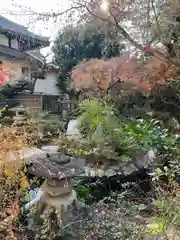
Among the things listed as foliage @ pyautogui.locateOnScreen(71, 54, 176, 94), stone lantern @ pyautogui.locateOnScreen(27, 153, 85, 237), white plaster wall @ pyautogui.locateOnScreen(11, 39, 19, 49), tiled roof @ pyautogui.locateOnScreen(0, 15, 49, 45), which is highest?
tiled roof @ pyautogui.locateOnScreen(0, 15, 49, 45)

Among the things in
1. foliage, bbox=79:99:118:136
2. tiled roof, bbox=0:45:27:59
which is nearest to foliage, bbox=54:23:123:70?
tiled roof, bbox=0:45:27:59

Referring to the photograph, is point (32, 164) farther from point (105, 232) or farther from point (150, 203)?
point (150, 203)

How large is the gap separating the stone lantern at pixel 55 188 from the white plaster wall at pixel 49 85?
1421 centimetres

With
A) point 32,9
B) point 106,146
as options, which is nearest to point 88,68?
point 106,146

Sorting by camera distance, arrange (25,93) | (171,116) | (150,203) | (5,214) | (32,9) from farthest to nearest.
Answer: (25,93) → (171,116) → (32,9) → (150,203) → (5,214)

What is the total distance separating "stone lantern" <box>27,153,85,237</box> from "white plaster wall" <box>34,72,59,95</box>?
14.2m

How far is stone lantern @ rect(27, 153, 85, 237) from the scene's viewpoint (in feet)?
8.93

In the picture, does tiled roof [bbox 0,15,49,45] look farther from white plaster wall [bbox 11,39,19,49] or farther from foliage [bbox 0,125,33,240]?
foliage [bbox 0,125,33,240]

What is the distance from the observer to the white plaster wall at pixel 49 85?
17062 millimetres

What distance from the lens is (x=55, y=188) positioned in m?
2.80

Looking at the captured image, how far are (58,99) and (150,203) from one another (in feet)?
35.1

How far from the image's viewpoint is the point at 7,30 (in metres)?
11.9

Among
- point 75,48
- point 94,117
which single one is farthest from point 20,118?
point 75,48

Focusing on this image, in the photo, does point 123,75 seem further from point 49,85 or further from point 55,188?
point 49,85
